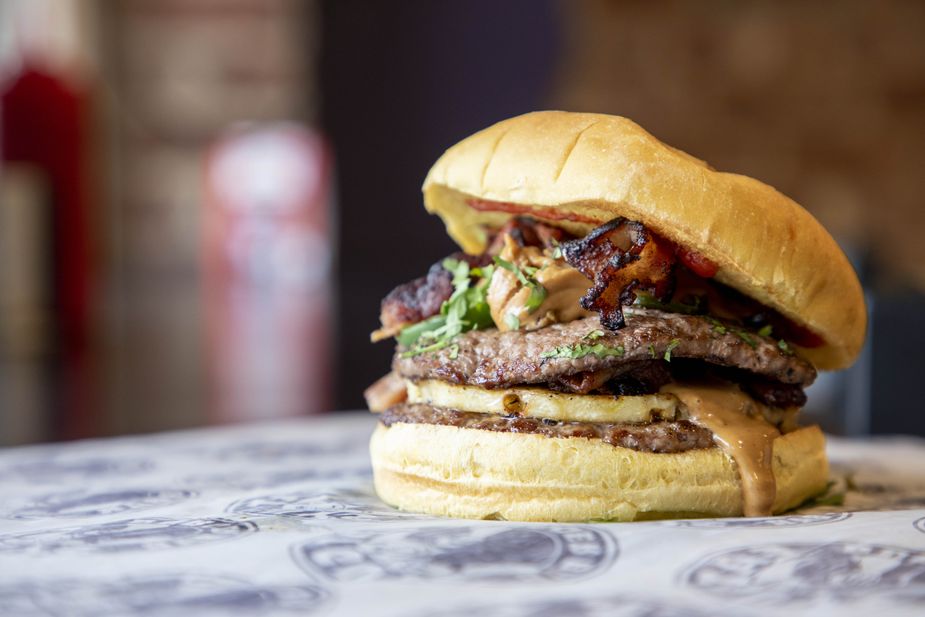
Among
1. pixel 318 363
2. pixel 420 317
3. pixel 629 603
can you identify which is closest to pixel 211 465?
pixel 420 317

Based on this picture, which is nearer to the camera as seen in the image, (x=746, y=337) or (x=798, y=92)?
(x=746, y=337)

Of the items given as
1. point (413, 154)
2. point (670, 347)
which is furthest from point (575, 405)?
point (413, 154)

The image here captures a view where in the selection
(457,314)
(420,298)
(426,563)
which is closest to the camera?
(426,563)

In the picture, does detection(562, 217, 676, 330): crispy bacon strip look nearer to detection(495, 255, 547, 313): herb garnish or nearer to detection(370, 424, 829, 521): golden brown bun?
detection(495, 255, 547, 313): herb garnish

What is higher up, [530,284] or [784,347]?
[530,284]

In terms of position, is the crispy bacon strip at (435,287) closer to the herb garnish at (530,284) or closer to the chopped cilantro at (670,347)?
the herb garnish at (530,284)

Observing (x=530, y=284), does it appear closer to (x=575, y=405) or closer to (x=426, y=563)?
(x=575, y=405)

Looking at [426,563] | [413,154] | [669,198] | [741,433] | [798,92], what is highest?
[798,92]
